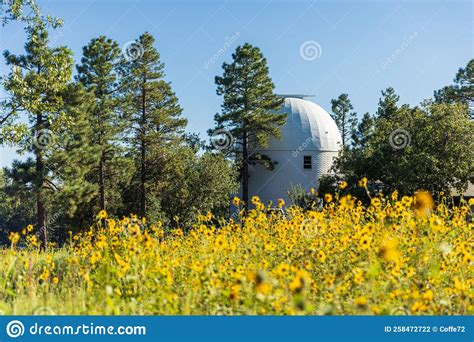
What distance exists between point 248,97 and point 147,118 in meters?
6.96

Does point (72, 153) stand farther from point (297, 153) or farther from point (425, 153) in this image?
point (297, 153)

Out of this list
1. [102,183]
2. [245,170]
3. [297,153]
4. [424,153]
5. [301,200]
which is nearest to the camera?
[301,200]

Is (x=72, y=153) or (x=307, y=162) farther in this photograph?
(x=307, y=162)

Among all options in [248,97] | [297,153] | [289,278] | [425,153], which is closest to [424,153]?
[425,153]

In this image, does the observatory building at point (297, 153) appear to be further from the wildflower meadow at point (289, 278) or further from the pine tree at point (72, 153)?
the wildflower meadow at point (289, 278)

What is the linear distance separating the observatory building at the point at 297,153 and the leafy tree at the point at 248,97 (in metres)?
4.56

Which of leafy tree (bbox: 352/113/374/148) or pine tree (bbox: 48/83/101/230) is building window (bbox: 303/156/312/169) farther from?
pine tree (bbox: 48/83/101/230)

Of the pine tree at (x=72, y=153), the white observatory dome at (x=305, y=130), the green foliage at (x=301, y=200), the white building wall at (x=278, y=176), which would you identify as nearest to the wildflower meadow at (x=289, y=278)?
the green foliage at (x=301, y=200)

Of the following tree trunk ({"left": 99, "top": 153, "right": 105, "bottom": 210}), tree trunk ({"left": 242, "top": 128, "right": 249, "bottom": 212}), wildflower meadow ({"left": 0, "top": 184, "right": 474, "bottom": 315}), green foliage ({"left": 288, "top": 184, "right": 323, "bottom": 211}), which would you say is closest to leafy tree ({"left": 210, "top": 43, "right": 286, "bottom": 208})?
tree trunk ({"left": 242, "top": 128, "right": 249, "bottom": 212})

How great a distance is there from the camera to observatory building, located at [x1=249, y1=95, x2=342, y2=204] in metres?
41.4

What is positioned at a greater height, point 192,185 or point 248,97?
point 248,97

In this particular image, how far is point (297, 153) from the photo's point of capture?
41.8m

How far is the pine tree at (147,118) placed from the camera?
32.4 metres

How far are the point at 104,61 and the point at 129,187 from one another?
28.1 ft
